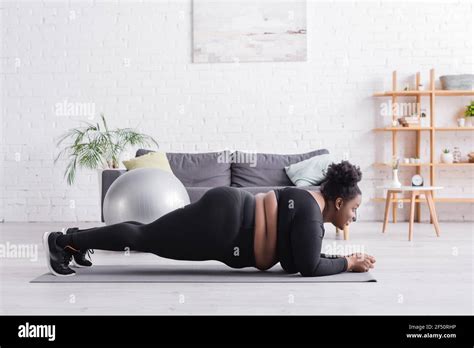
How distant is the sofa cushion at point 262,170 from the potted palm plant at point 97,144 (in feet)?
4.05

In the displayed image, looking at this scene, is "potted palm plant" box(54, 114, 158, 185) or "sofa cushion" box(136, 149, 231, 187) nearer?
"sofa cushion" box(136, 149, 231, 187)

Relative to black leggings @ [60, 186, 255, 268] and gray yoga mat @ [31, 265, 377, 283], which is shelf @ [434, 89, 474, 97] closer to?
gray yoga mat @ [31, 265, 377, 283]

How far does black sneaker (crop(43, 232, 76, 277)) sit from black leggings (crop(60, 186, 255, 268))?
18 centimetres

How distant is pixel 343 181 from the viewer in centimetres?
335

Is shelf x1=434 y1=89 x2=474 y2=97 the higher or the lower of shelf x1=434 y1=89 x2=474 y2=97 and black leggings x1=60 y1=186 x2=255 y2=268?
the higher

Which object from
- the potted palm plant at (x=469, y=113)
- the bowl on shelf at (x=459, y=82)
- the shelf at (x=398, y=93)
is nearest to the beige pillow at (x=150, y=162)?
the shelf at (x=398, y=93)

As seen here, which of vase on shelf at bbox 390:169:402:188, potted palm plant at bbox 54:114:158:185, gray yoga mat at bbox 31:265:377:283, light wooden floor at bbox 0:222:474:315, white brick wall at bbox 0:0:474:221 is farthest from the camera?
white brick wall at bbox 0:0:474:221

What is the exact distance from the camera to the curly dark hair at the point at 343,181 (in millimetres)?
3342

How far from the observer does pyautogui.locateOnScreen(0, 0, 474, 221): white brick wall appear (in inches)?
283

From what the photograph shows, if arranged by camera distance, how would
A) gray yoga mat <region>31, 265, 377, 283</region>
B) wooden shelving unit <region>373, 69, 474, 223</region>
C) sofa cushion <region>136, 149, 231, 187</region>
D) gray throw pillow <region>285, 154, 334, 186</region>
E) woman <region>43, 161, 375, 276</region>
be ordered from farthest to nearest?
wooden shelving unit <region>373, 69, 474, 223</region>, sofa cushion <region>136, 149, 231, 187</region>, gray throw pillow <region>285, 154, 334, 186</region>, gray yoga mat <region>31, 265, 377, 283</region>, woman <region>43, 161, 375, 276</region>

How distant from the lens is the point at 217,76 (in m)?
7.27

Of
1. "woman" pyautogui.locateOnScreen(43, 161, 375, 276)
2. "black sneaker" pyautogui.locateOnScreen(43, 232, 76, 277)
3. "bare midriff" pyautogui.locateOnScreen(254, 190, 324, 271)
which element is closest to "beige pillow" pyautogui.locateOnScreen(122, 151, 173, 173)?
"black sneaker" pyautogui.locateOnScreen(43, 232, 76, 277)
